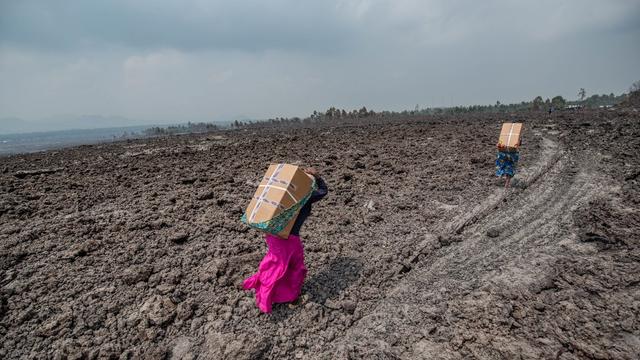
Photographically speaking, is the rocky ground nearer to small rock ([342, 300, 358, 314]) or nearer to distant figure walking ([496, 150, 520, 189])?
small rock ([342, 300, 358, 314])

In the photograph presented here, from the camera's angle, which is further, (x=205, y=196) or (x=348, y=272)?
(x=205, y=196)

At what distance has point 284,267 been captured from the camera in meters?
3.77

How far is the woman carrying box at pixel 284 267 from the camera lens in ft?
12.2

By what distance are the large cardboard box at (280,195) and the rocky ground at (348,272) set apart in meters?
1.26

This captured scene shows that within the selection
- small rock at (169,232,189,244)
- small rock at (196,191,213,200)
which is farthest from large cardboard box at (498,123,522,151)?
small rock at (169,232,189,244)

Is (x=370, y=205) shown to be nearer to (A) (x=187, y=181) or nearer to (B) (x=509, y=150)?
(B) (x=509, y=150)

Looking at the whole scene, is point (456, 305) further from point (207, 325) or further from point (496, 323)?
point (207, 325)

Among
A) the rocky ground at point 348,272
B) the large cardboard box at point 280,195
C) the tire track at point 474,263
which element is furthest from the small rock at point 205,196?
the tire track at point 474,263

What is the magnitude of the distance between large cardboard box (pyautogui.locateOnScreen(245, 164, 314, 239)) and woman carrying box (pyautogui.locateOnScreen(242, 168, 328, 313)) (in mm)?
209

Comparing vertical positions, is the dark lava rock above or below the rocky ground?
above

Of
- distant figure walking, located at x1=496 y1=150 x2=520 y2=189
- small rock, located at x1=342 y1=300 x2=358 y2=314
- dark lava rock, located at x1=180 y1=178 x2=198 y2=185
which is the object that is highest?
distant figure walking, located at x1=496 y1=150 x2=520 y2=189

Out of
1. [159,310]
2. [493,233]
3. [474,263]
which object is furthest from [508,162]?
[159,310]

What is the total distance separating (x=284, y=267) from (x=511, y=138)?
653cm

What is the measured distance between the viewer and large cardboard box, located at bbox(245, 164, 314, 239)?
335 centimetres
